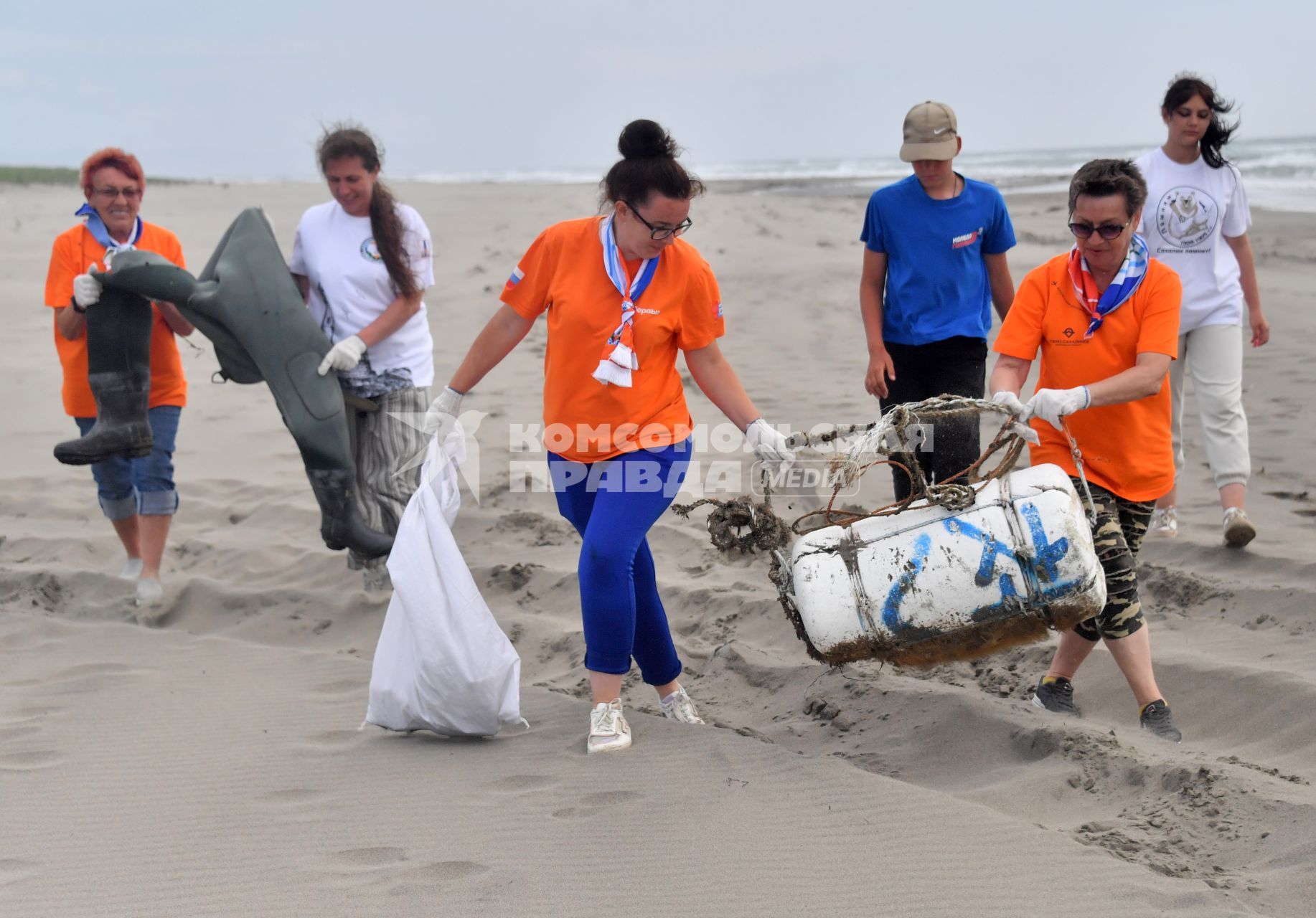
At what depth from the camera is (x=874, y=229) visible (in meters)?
4.27

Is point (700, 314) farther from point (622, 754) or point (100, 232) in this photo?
point (100, 232)

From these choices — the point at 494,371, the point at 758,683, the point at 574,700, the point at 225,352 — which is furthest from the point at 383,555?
the point at 494,371

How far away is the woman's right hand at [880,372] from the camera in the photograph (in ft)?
14.0

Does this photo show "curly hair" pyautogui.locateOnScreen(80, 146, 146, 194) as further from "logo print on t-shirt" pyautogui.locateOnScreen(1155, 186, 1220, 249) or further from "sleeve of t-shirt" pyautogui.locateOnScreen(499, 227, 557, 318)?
"logo print on t-shirt" pyautogui.locateOnScreen(1155, 186, 1220, 249)

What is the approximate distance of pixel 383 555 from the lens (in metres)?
4.90

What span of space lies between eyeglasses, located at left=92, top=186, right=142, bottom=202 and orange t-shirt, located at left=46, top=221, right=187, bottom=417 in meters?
0.13

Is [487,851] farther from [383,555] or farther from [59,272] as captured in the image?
[59,272]

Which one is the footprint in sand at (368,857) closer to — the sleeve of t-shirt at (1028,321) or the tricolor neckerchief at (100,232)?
the sleeve of t-shirt at (1028,321)

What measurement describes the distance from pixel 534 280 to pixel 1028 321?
4.64 ft

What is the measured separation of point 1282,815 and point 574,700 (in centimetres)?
205

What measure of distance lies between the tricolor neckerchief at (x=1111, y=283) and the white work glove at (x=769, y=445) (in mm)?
894

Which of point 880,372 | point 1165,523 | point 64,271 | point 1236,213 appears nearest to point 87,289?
point 64,271

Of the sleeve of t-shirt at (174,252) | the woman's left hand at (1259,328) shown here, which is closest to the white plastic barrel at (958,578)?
the woman's left hand at (1259,328)

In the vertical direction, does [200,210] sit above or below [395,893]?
above
